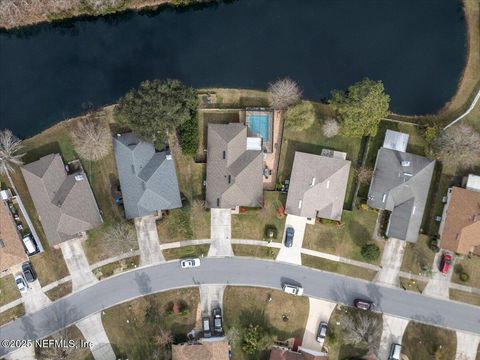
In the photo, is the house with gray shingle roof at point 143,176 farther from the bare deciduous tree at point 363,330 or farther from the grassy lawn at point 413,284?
A: the grassy lawn at point 413,284

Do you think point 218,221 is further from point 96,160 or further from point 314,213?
point 96,160

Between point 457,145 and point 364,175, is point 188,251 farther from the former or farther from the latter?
point 457,145

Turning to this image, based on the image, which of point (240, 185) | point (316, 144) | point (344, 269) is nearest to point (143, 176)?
point (240, 185)

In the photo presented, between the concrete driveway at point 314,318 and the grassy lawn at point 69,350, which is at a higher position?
the concrete driveway at point 314,318

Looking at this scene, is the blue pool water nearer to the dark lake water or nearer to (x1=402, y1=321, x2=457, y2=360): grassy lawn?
the dark lake water

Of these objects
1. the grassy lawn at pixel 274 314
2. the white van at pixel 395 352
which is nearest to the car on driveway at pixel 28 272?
the grassy lawn at pixel 274 314
